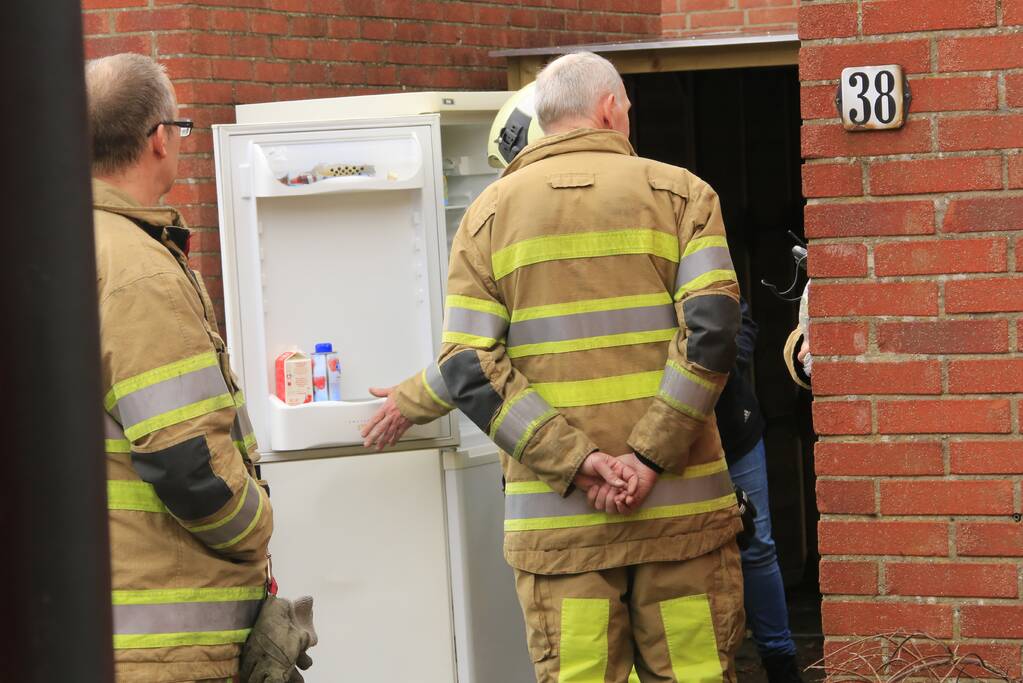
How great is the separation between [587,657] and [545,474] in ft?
1.52

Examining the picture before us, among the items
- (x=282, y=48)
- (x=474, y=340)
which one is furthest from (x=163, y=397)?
(x=282, y=48)

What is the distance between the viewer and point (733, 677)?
12.8 feet

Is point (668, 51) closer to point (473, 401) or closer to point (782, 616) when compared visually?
point (782, 616)

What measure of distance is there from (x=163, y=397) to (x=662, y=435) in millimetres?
1284

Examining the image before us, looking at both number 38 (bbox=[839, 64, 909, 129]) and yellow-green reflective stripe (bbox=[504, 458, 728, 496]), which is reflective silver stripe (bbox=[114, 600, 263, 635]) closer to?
yellow-green reflective stripe (bbox=[504, 458, 728, 496])

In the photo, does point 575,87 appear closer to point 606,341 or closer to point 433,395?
point 606,341

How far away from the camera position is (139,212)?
10.0 ft

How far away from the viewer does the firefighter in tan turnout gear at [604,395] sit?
369 cm

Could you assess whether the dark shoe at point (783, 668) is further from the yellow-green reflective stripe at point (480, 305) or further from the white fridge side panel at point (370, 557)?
the yellow-green reflective stripe at point (480, 305)

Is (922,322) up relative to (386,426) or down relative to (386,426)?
up

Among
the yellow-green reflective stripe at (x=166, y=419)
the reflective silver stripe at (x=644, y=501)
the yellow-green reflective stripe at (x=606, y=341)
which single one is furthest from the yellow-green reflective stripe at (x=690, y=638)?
the yellow-green reflective stripe at (x=166, y=419)

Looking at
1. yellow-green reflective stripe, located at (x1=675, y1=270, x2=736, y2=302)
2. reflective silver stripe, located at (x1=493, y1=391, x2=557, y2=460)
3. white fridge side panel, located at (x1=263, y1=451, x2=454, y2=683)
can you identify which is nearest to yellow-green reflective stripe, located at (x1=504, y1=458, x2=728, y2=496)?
reflective silver stripe, located at (x1=493, y1=391, x2=557, y2=460)

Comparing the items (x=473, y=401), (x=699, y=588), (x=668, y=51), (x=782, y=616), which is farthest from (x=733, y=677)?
(x=668, y=51)

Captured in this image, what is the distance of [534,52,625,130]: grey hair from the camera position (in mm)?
3893
